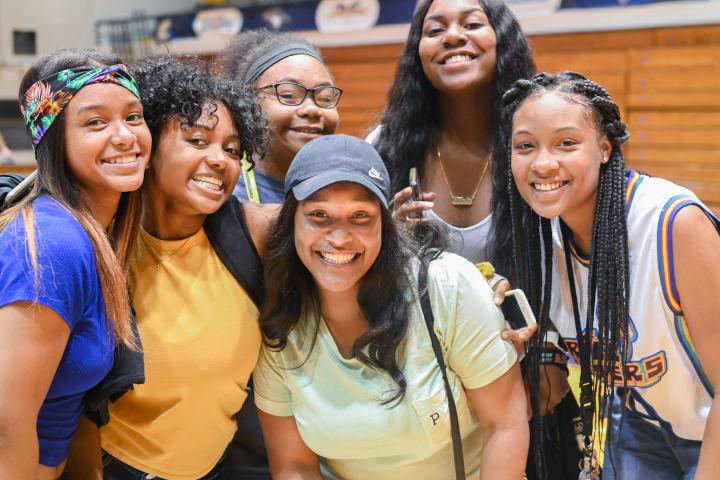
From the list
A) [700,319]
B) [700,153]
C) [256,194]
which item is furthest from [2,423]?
[700,153]

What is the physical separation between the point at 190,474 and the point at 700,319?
4.98 ft

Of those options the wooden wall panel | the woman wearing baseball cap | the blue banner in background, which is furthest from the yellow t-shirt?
the blue banner in background

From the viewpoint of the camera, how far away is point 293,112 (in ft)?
9.25

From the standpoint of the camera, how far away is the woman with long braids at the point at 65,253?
1597 mm

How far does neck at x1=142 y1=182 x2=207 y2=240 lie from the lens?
2148 millimetres

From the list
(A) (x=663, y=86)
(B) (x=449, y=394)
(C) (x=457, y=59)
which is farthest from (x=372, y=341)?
(A) (x=663, y=86)

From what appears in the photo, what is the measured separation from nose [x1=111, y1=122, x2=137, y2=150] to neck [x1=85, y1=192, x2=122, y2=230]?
0.50 ft

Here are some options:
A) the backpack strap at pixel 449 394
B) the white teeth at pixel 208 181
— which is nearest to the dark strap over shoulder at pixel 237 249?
the white teeth at pixel 208 181

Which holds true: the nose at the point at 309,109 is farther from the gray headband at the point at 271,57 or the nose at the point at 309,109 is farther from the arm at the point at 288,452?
the arm at the point at 288,452

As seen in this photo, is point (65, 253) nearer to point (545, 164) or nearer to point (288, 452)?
point (288, 452)

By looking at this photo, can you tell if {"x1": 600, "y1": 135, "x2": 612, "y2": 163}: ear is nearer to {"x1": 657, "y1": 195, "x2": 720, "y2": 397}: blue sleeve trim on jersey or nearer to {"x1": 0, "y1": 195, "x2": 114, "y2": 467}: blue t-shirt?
{"x1": 657, "y1": 195, "x2": 720, "y2": 397}: blue sleeve trim on jersey

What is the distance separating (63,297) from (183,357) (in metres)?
0.47

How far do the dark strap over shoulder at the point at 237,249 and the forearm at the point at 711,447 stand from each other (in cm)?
130

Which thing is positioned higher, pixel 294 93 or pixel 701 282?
pixel 294 93
